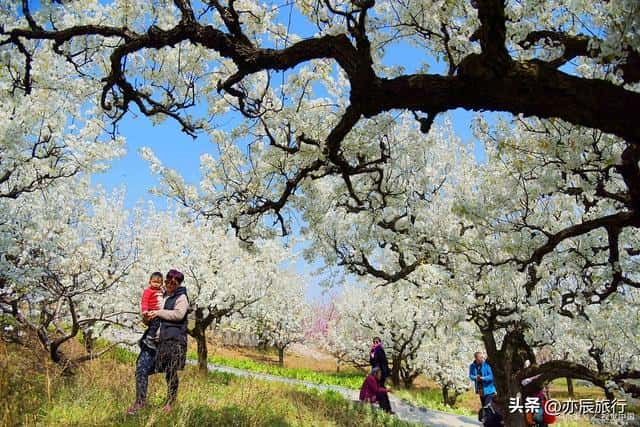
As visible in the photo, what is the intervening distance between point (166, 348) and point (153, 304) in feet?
2.19

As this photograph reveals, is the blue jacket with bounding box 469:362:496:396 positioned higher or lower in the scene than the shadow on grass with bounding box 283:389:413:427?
higher

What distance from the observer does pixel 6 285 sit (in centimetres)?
998

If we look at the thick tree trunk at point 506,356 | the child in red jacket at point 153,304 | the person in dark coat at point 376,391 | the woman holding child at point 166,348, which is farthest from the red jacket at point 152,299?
the person in dark coat at point 376,391

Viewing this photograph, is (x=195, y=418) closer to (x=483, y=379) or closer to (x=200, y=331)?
(x=483, y=379)

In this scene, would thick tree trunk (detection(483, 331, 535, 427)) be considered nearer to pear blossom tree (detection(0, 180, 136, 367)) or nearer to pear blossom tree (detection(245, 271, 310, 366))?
pear blossom tree (detection(0, 180, 136, 367))

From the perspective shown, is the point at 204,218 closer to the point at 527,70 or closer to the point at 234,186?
the point at 234,186

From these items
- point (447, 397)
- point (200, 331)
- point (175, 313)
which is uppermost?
point (175, 313)

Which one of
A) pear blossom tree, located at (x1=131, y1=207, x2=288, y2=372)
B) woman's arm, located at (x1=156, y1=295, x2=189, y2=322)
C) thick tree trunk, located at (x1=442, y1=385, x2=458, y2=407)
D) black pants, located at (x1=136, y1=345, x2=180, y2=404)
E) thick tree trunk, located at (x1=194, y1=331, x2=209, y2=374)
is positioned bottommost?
thick tree trunk, located at (x1=442, y1=385, x2=458, y2=407)

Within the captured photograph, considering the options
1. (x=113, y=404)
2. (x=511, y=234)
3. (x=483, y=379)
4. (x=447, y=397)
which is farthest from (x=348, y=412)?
(x=447, y=397)

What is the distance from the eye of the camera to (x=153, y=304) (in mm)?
5996

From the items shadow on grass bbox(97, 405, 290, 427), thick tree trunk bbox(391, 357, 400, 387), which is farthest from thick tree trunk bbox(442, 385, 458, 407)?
shadow on grass bbox(97, 405, 290, 427)

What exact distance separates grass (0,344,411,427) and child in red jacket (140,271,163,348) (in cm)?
81

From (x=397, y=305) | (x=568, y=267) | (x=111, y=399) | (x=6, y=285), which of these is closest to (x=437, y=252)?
(x=568, y=267)

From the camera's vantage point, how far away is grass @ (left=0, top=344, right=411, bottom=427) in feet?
15.3
